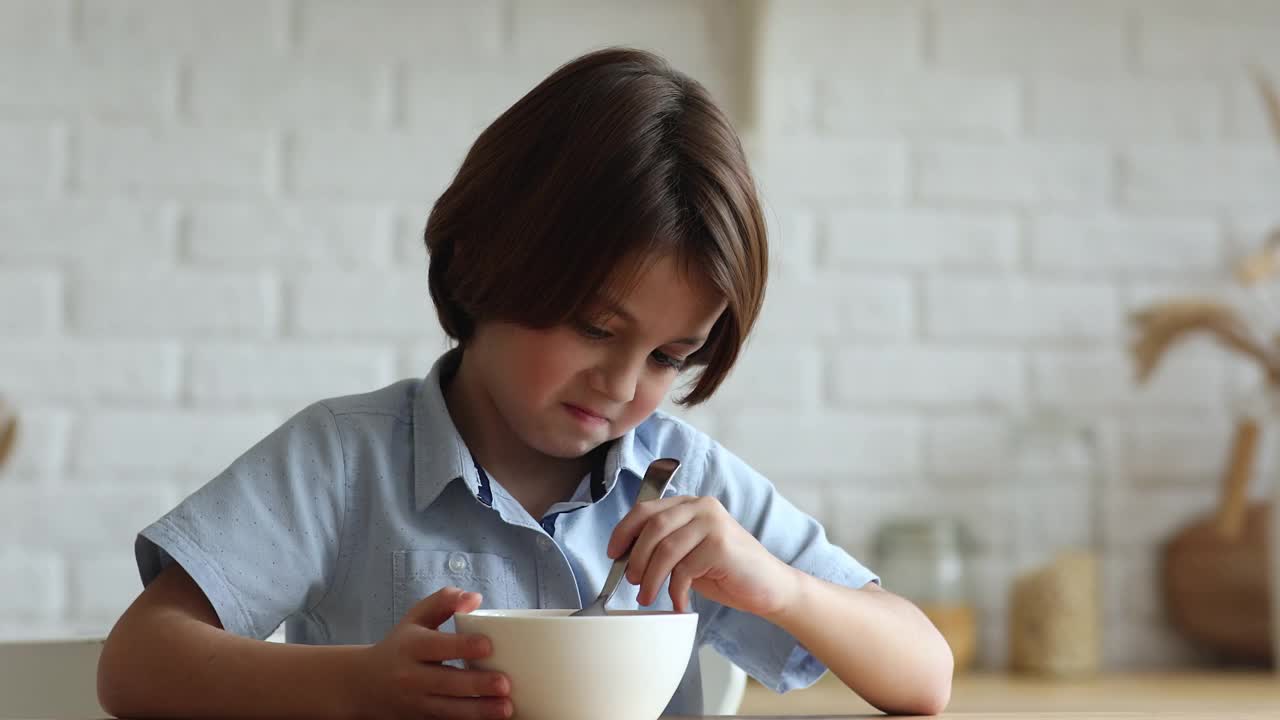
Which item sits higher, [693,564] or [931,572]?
[693,564]

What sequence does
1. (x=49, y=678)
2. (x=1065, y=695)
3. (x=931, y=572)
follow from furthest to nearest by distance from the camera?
(x=931, y=572) < (x=1065, y=695) < (x=49, y=678)

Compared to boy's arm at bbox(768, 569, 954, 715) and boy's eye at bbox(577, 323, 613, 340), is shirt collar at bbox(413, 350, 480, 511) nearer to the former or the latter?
boy's eye at bbox(577, 323, 613, 340)

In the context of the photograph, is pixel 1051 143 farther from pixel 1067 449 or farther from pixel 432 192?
pixel 432 192

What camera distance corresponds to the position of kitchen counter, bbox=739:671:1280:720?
65.6 inches

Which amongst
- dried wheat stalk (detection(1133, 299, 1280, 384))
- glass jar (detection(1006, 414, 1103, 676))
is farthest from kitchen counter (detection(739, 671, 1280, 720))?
dried wheat stalk (detection(1133, 299, 1280, 384))

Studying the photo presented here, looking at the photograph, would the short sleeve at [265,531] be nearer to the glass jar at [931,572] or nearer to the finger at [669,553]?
the finger at [669,553]

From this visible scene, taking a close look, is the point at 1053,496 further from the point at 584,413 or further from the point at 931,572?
the point at 584,413

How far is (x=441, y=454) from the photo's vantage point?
3.23 ft

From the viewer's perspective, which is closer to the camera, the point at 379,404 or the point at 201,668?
the point at 201,668

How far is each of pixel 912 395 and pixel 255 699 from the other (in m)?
1.37

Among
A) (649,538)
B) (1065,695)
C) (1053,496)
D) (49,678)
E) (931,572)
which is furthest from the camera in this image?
(1053,496)

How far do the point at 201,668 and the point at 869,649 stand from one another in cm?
41

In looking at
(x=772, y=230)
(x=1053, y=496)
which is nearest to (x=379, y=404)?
(x=772, y=230)

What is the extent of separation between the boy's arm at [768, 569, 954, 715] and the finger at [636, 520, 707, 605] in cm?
13
